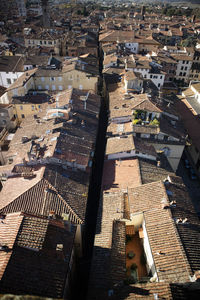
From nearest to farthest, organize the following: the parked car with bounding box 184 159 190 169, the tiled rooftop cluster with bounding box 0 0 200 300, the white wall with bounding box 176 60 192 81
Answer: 1. the tiled rooftop cluster with bounding box 0 0 200 300
2. the parked car with bounding box 184 159 190 169
3. the white wall with bounding box 176 60 192 81

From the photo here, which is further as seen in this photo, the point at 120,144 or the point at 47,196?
the point at 120,144

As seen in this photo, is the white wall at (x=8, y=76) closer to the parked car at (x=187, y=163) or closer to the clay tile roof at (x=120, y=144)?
the clay tile roof at (x=120, y=144)

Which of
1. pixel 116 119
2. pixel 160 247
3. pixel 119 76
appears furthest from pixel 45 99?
pixel 160 247

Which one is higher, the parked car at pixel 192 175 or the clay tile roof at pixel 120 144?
the clay tile roof at pixel 120 144

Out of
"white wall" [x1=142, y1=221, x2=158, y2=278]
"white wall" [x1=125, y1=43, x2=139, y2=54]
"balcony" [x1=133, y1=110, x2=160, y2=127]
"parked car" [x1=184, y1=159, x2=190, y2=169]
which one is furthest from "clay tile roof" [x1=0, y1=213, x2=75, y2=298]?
"white wall" [x1=125, y1=43, x2=139, y2=54]

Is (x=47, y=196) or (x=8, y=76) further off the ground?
(x=8, y=76)

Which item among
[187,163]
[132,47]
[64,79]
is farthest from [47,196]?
[132,47]

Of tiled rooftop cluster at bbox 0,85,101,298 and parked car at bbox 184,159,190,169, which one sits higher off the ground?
tiled rooftop cluster at bbox 0,85,101,298

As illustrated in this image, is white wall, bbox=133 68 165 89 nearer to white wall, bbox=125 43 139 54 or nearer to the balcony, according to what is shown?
the balcony

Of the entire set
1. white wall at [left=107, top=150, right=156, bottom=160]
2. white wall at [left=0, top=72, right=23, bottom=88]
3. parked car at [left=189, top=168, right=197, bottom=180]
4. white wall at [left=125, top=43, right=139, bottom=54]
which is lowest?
parked car at [left=189, top=168, right=197, bottom=180]

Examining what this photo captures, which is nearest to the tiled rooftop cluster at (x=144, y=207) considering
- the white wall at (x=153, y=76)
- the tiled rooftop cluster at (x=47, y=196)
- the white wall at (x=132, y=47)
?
the tiled rooftop cluster at (x=47, y=196)

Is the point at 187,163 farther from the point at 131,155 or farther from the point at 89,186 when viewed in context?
the point at 89,186

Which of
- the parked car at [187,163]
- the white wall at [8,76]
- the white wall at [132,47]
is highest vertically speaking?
the white wall at [132,47]

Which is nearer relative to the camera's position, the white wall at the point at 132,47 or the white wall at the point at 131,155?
the white wall at the point at 131,155
